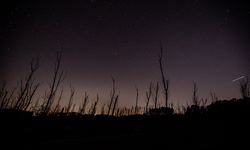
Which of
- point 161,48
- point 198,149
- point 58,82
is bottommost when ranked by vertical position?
point 198,149

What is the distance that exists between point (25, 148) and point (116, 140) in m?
3.57

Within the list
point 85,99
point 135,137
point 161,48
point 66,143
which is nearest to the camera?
point 66,143

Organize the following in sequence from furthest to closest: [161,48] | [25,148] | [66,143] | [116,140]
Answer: [161,48]
[116,140]
[66,143]
[25,148]

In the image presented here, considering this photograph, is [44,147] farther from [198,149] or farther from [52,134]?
[198,149]

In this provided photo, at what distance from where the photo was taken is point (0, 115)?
13.8 metres

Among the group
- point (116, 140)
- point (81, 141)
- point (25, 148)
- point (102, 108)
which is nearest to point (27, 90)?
point (25, 148)

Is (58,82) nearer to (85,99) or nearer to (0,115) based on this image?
(0,115)

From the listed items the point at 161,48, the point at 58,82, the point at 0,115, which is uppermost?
the point at 161,48

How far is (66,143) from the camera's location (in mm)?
4164

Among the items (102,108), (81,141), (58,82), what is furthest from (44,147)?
(102,108)

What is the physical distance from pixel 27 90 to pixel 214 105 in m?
39.1

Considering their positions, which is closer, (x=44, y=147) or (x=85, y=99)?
(x=44, y=147)

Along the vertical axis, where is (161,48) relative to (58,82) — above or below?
above

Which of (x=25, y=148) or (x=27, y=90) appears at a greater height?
(x=27, y=90)
